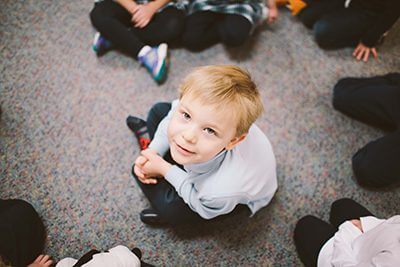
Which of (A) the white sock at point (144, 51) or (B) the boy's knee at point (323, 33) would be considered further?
(B) the boy's knee at point (323, 33)

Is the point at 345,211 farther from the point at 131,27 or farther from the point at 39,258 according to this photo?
the point at 131,27

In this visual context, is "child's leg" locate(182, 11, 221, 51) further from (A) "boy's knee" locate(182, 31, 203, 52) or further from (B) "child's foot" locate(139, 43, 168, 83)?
(B) "child's foot" locate(139, 43, 168, 83)

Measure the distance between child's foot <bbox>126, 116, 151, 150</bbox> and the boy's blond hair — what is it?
0.40m

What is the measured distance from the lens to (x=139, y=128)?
3.53 ft

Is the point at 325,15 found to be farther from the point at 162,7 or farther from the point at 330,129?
the point at 162,7

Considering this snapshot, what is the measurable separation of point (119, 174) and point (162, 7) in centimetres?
70

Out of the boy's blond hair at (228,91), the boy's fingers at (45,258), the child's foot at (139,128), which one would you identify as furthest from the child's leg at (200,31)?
the boy's fingers at (45,258)

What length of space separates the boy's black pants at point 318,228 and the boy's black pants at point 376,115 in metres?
0.13

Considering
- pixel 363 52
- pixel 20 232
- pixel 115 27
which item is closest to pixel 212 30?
pixel 115 27

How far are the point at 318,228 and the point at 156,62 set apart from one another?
0.78 metres

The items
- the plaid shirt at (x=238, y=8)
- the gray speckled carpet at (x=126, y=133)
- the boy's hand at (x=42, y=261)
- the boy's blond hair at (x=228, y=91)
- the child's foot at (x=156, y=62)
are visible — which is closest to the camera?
the boy's blond hair at (x=228, y=91)

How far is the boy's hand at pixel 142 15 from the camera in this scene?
4.06 ft

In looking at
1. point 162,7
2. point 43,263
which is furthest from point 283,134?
point 43,263

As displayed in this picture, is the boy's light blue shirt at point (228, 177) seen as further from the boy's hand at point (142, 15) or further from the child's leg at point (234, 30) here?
the boy's hand at point (142, 15)
